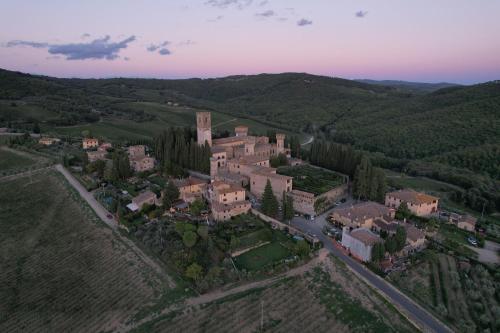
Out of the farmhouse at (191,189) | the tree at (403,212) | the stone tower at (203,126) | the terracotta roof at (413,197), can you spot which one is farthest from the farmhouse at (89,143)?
the tree at (403,212)

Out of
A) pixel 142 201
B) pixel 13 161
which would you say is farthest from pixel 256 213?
pixel 13 161

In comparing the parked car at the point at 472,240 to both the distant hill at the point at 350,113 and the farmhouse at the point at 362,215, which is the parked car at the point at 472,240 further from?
the distant hill at the point at 350,113

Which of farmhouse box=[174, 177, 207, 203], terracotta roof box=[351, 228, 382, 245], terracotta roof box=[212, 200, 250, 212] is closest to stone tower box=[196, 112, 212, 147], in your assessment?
farmhouse box=[174, 177, 207, 203]

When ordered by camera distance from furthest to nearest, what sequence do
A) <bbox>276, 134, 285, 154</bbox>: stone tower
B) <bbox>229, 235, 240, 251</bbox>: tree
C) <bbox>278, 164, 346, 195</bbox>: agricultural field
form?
<bbox>276, 134, 285, 154</bbox>: stone tower
<bbox>278, 164, 346, 195</bbox>: agricultural field
<bbox>229, 235, 240, 251</bbox>: tree

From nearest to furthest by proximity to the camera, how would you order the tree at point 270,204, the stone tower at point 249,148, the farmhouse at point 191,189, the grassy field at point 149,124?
the tree at point 270,204, the farmhouse at point 191,189, the stone tower at point 249,148, the grassy field at point 149,124

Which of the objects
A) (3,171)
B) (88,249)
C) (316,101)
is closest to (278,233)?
(88,249)

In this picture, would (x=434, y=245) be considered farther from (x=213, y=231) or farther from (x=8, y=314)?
(x=8, y=314)

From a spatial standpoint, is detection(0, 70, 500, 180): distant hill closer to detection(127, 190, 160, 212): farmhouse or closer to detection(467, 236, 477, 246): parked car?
detection(467, 236, 477, 246): parked car
